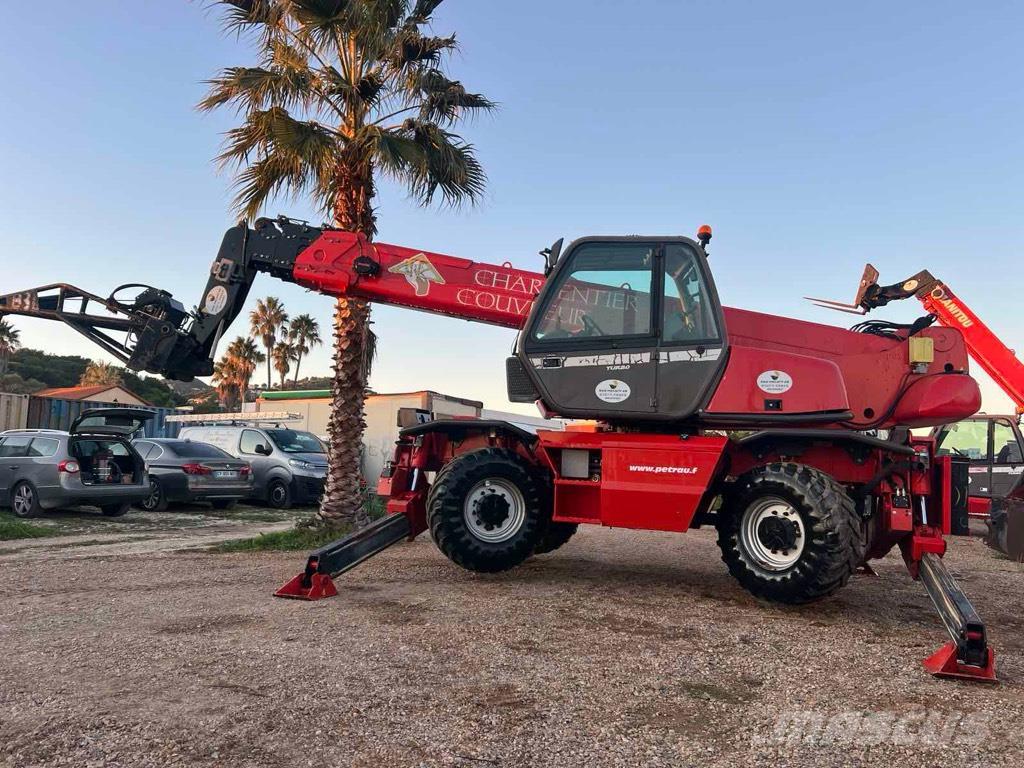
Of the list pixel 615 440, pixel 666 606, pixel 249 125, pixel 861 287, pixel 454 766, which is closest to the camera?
pixel 454 766

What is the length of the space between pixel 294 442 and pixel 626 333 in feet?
41.9

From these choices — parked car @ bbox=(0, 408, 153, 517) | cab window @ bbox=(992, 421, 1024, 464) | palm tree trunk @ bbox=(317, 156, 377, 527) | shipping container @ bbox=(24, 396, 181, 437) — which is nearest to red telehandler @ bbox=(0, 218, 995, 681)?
palm tree trunk @ bbox=(317, 156, 377, 527)

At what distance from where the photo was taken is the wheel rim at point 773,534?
18.4ft

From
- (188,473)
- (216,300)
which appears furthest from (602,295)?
(188,473)

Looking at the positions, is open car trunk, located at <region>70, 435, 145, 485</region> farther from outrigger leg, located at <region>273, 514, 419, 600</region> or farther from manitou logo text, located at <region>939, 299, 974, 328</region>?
manitou logo text, located at <region>939, 299, 974, 328</region>

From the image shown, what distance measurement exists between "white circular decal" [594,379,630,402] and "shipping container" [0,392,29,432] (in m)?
23.5

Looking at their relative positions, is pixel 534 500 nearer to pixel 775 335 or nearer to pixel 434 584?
pixel 434 584

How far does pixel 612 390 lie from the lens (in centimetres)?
626

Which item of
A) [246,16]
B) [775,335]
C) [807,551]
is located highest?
[246,16]

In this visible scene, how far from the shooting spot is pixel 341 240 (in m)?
7.56

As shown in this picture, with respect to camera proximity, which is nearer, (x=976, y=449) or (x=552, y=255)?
(x=552, y=255)

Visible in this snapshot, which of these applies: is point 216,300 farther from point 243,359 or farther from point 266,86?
point 243,359

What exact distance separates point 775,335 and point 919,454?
1448 mm

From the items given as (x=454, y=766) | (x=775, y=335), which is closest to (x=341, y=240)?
(x=775, y=335)
